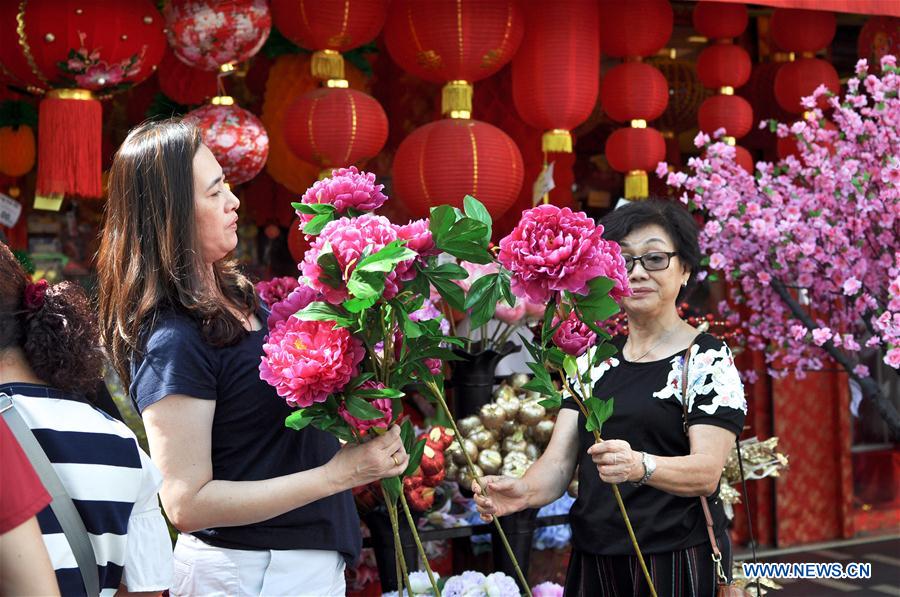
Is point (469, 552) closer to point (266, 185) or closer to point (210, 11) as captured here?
point (210, 11)

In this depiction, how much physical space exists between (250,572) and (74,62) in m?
1.81

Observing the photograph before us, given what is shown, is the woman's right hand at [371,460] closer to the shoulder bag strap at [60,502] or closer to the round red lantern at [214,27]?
the shoulder bag strap at [60,502]

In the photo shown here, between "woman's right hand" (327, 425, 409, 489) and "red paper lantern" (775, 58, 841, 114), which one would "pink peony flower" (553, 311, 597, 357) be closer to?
"woman's right hand" (327, 425, 409, 489)

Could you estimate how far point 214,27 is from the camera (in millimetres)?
3016

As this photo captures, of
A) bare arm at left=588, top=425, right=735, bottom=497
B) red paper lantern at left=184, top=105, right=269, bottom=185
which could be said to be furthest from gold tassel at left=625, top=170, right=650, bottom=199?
→ bare arm at left=588, top=425, right=735, bottom=497

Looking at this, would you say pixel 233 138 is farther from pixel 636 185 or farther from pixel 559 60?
pixel 636 185

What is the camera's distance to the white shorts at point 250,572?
5.25 ft

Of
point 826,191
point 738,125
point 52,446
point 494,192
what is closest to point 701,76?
point 738,125

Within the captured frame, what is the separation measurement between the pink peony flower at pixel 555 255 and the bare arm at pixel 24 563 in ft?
2.33

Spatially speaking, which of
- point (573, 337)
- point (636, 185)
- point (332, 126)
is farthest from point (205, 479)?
point (636, 185)

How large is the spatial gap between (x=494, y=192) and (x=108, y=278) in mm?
1674

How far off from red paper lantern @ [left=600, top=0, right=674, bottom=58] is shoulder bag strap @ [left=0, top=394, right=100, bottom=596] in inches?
116

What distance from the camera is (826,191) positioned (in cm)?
329

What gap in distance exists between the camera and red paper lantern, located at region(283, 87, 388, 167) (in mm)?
3148
